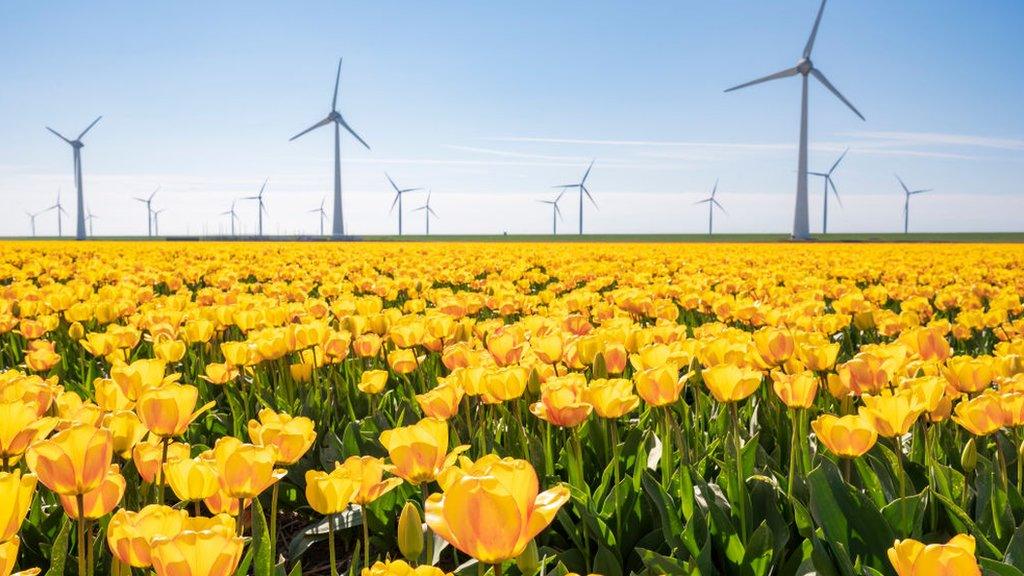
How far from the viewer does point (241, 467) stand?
1.74 metres

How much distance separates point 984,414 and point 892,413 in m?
0.42

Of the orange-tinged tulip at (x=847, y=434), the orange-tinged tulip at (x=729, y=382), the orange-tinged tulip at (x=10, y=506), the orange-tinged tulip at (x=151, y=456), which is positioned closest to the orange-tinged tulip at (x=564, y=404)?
the orange-tinged tulip at (x=729, y=382)

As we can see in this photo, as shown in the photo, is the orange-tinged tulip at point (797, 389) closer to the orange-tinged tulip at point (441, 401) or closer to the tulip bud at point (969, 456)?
the tulip bud at point (969, 456)

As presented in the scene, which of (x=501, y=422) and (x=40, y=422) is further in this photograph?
(x=501, y=422)

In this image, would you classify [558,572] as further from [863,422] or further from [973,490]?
[973,490]

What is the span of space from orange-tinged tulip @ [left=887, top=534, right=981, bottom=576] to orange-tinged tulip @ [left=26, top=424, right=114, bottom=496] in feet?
4.81

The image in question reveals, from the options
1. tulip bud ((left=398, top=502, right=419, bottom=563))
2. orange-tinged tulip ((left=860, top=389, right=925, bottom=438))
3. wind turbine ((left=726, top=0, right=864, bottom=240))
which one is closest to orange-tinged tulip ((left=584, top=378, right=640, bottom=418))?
orange-tinged tulip ((left=860, top=389, right=925, bottom=438))

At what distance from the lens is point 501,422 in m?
3.33

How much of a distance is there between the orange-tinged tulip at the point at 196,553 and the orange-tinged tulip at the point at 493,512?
33 cm

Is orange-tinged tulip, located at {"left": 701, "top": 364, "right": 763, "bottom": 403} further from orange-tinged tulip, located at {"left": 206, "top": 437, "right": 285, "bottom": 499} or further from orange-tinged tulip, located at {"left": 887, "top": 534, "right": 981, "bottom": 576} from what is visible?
orange-tinged tulip, located at {"left": 206, "top": 437, "right": 285, "bottom": 499}

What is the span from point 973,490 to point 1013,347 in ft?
4.27

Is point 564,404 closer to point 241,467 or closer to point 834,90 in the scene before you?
point 241,467

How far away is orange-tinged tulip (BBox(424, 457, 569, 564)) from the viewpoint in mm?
1230

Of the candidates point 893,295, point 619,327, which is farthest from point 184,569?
point 893,295
